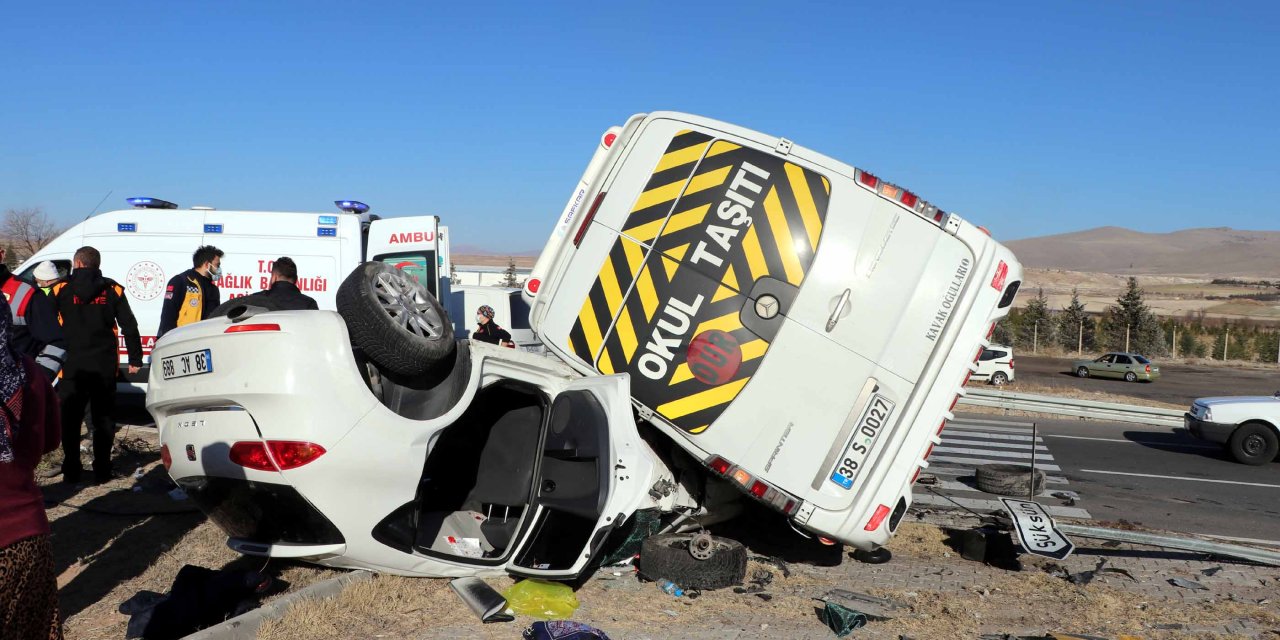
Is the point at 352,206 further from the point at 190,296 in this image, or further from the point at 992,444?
the point at 992,444

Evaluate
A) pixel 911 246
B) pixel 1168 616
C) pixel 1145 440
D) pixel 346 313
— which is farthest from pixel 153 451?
pixel 1145 440

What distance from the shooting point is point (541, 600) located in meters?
→ 5.18

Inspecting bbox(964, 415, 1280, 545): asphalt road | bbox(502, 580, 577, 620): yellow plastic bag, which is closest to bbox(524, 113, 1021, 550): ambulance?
bbox(502, 580, 577, 620): yellow plastic bag

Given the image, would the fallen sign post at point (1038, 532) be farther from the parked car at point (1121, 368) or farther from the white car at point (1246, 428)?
the parked car at point (1121, 368)

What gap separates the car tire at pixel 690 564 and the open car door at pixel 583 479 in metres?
0.34

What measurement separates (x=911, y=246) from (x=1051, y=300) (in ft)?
302

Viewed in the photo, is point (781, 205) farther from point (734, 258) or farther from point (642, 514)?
point (642, 514)

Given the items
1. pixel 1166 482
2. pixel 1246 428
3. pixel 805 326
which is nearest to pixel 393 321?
pixel 805 326

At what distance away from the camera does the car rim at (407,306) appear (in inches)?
197

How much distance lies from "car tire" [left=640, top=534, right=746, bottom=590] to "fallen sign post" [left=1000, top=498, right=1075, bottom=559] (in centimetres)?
192

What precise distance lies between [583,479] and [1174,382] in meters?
34.9

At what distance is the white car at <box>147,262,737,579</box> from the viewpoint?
4.53m

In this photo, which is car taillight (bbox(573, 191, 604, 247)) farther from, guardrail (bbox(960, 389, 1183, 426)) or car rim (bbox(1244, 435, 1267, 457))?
guardrail (bbox(960, 389, 1183, 426))

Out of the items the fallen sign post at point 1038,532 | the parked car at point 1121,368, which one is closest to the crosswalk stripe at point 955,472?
the fallen sign post at point 1038,532
